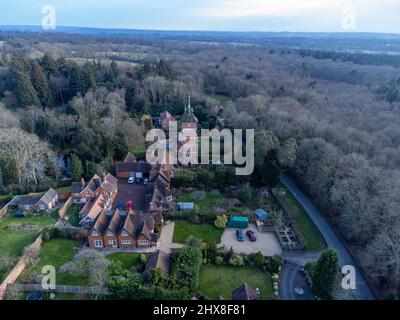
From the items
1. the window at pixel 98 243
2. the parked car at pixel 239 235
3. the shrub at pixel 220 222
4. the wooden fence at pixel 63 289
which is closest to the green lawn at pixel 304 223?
the parked car at pixel 239 235

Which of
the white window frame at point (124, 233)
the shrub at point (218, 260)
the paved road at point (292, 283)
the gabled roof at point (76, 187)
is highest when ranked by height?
the gabled roof at point (76, 187)

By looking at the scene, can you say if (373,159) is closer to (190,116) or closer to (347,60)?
(190,116)

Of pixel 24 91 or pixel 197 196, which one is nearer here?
pixel 197 196

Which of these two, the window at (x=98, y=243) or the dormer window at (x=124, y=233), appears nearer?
the dormer window at (x=124, y=233)

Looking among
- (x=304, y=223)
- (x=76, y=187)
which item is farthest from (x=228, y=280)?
(x=76, y=187)

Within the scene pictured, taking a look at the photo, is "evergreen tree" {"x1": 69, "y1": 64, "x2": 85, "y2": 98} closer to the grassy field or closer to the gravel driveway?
the grassy field

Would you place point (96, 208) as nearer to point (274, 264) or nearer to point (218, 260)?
point (218, 260)

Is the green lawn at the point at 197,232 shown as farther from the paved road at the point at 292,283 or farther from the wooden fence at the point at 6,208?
the wooden fence at the point at 6,208

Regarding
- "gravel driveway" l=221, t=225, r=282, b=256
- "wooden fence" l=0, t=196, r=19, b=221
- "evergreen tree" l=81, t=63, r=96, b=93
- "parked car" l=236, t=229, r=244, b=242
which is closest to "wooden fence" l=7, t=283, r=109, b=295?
"gravel driveway" l=221, t=225, r=282, b=256
